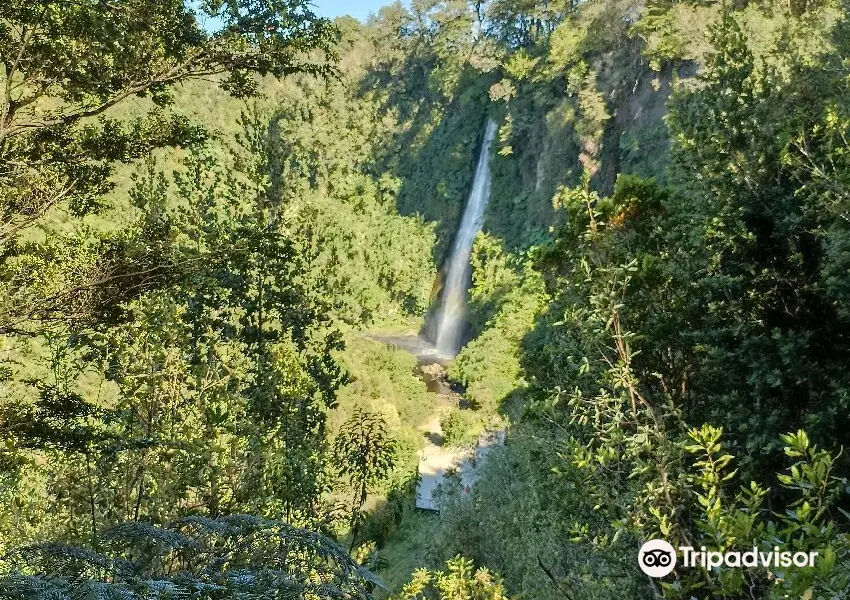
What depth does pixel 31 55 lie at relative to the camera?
14.9 ft

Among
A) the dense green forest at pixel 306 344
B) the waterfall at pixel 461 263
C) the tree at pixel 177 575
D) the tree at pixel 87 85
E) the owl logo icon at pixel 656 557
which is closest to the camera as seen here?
the tree at pixel 177 575

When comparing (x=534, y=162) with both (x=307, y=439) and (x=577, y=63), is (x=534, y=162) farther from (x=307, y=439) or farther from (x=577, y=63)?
(x=307, y=439)

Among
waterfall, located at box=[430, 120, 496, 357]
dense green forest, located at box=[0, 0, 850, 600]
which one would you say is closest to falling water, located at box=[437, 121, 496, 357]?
waterfall, located at box=[430, 120, 496, 357]

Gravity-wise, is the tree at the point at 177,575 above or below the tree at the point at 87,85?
below

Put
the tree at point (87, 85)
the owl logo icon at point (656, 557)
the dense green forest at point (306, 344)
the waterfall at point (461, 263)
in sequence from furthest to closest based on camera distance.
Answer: the waterfall at point (461, 263) → the tree at point (87, 85) → the owl logo icon at point (656, 557) → the dense green forest at point (306, 344)

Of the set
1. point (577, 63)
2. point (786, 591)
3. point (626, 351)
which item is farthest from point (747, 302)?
point (577, 63)

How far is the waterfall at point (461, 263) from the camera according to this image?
108 ft

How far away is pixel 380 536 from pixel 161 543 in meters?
14.4

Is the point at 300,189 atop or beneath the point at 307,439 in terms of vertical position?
atop

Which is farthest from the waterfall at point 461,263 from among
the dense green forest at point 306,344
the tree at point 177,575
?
the tree at point 177,575

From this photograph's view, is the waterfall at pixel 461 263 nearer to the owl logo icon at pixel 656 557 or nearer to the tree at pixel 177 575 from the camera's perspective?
the owl logo icon at pixel 656 557

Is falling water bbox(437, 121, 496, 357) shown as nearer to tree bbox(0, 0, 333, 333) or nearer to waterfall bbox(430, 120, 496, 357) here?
waterfall bbox(430, 120, 496, 357)

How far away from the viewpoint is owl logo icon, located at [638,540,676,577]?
3491mm

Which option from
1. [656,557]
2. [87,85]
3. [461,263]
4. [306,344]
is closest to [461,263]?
[461,263]
